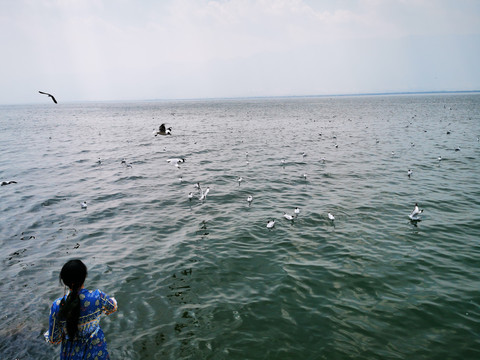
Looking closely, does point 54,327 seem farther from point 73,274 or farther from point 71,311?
point 73,274

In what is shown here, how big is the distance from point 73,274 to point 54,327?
0.90m

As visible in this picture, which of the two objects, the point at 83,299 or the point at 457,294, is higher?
the point at 83,299

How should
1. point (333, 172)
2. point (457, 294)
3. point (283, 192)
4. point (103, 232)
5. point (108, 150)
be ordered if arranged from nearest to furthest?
point (457, 294)
point (103, 232)
point (283, 192)
point (333, 172)
point (108, 150)

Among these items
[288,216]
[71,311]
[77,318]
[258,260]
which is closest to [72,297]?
[71,311]

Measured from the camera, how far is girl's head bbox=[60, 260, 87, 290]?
4.00m

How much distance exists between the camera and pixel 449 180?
21.0 m

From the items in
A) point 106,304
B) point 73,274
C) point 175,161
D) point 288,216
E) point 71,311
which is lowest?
point 288,216

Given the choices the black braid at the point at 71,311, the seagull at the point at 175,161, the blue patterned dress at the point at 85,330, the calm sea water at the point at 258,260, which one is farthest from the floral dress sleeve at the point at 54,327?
the seagull at the point at 175,161

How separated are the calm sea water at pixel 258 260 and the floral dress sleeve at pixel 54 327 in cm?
369

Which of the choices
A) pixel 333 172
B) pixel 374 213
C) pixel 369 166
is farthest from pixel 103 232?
pixel 369 166

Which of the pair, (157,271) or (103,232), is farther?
(103,232)

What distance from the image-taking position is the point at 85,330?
14.5 ft

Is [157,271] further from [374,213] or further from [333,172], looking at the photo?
[333,172]

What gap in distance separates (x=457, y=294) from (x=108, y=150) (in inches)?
1471
